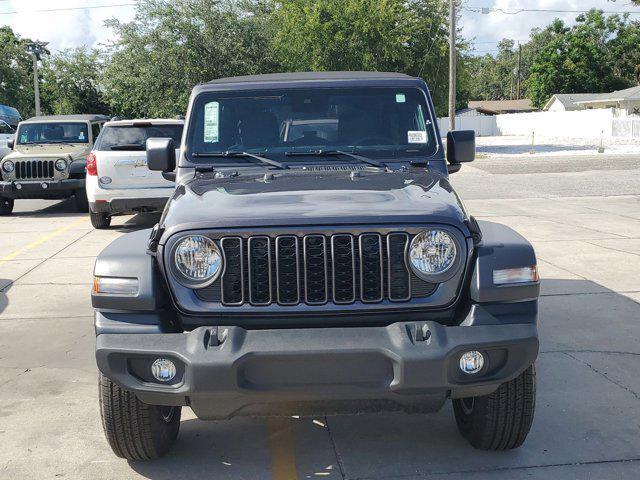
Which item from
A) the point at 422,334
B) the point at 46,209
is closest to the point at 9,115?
the point at 46,209

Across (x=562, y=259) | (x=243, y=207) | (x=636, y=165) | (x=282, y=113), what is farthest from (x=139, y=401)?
(x=636, y=165)

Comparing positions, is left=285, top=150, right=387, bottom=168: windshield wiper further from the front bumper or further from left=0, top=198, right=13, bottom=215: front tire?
left=0, top=198, right=13, bottom=215: front tire

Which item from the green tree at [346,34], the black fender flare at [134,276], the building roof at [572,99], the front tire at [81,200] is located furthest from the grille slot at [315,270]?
the building roof at [572,99]

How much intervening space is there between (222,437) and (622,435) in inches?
83.5

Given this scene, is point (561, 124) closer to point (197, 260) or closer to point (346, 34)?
point (346, 34)

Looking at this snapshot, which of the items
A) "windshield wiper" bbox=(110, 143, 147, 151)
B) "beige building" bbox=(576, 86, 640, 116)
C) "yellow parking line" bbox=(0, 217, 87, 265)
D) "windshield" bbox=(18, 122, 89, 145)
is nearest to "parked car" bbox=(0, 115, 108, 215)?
"windshield" bbox=(18, 122, 89, 145)

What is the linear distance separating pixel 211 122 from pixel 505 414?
245cm

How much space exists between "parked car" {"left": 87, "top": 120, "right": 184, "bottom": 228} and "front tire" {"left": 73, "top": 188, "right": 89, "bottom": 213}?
266 centimetres

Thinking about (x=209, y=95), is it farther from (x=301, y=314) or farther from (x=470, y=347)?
(x=470, y=347)

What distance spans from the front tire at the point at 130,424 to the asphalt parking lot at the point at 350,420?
0.12 metres

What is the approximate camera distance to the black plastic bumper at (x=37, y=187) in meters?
14.4

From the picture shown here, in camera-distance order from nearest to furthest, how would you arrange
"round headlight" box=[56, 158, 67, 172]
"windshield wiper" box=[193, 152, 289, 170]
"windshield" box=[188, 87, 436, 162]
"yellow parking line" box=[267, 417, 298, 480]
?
"yellow parking line" box=[267, 417, 298, 480] < "windshield wiper" box=[193, 152, 289, 170] < "windshield" box=[188, 87, 436, 162] < "round headlight" box=[56, 158, 67, 172]

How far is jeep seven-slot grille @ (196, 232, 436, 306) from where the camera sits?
359 centimetres

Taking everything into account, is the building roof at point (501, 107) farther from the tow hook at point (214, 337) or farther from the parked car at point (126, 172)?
the tow hook at point (214, 337)
